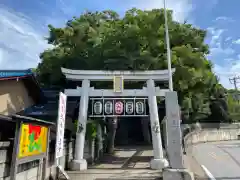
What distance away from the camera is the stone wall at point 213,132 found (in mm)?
28281

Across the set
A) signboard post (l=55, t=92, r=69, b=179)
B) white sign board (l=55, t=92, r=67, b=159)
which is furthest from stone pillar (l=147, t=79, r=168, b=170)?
white sign board (l=55, t=92, r=67, b=159)

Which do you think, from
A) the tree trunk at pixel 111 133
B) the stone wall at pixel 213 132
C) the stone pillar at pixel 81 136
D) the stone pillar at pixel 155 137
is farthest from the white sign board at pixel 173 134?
the stone wall at pixel 213 132

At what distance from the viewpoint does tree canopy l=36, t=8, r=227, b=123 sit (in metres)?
14.7

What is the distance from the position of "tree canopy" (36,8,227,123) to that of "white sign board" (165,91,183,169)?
5.32 m

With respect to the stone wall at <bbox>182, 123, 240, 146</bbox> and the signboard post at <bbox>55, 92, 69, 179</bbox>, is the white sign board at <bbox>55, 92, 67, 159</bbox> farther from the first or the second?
the stone wall at <bbox>182, 123, 240, 146</bbox>

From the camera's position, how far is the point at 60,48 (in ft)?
64.3

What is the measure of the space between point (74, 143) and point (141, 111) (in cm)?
432

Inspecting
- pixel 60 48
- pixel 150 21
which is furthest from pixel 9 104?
pixel 150 21

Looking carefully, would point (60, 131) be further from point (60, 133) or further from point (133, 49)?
point (133, 49)

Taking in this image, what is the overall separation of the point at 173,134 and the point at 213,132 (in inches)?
1050

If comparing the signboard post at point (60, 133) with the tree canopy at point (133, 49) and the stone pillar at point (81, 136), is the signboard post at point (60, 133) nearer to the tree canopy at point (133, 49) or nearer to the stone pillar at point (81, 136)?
the stone pillar at point (81, 136)

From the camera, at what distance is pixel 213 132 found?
107 feet

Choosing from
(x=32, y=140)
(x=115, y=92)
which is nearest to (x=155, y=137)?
(x=115, y=92)

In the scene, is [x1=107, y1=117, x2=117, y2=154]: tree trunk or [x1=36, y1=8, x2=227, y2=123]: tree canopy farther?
[x1=107, y1=117, x2=117, y2=154]: tree trunk
